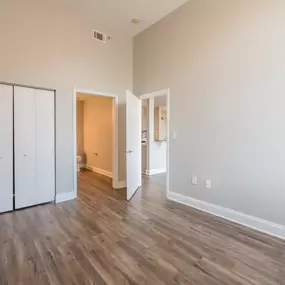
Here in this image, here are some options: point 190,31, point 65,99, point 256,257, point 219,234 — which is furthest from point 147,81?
point 256,257

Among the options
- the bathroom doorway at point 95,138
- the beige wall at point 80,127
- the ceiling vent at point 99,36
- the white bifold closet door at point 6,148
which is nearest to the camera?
the white bifold closet door at point 6,148

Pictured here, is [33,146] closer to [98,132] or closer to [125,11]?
[125,11]

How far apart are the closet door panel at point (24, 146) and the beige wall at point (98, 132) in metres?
2.64

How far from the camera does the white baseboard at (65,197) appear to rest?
389cm

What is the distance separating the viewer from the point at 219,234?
8.75ft

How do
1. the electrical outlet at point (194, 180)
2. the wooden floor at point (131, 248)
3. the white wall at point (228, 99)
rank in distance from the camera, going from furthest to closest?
the electrical outlet at point (194, 180)
the white wall at point (228, 99)
the wooden floor at point (131, 248)

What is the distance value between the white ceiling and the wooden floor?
11.4 ft

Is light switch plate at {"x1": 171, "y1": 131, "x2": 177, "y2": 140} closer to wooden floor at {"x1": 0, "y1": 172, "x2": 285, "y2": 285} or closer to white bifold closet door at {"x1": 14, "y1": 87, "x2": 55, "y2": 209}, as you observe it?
wooden floor at {"x1": 0, "y1": 172, "x2": 285, "y2": 285}

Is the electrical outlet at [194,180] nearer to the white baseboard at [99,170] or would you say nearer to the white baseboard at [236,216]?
the white baseboard at [236,216]

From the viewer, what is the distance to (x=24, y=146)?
3.51 metres

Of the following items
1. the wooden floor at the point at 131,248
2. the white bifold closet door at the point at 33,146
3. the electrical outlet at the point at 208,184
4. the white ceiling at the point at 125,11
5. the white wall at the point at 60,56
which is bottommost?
the wooden floor at the point at 131,248

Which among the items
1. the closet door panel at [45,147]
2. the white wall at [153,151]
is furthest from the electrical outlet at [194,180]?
the white wall at [153,151]

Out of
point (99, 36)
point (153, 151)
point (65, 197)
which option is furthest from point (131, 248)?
point (153, 151)

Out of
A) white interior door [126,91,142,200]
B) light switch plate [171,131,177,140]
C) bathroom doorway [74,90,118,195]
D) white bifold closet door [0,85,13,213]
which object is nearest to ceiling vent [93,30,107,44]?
white interior door [126,91,142,200]
